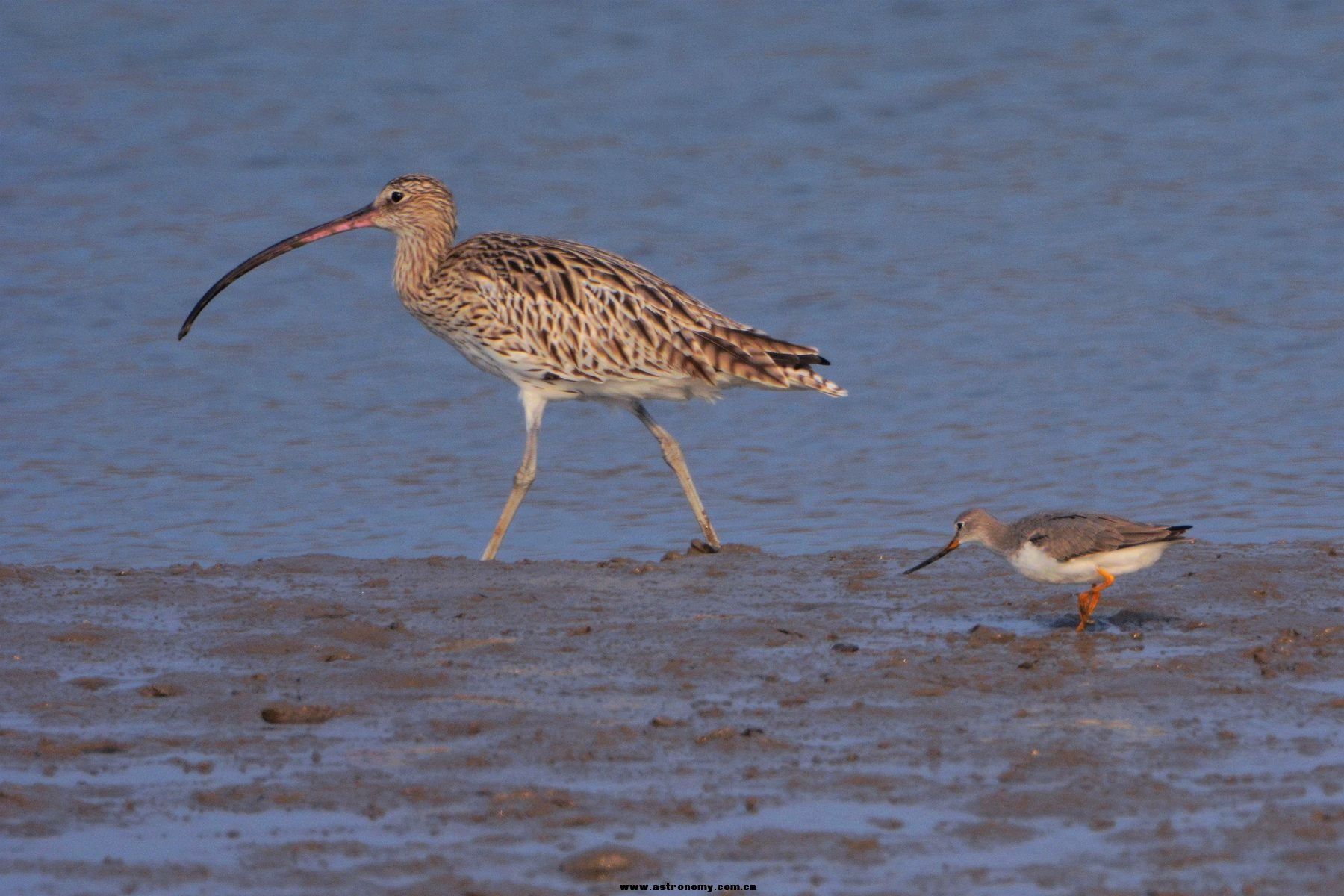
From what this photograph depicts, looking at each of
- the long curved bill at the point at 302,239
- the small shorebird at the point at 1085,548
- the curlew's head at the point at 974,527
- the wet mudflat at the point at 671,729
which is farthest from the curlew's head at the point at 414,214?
the small shorebird at the point at 1085,548

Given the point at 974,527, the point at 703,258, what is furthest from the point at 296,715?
the point at 703,258

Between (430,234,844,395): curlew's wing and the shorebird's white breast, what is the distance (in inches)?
88.4

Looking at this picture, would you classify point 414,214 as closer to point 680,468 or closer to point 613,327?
point 613,327

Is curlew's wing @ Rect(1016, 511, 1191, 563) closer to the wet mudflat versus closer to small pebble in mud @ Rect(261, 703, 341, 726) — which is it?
the wet mudflat

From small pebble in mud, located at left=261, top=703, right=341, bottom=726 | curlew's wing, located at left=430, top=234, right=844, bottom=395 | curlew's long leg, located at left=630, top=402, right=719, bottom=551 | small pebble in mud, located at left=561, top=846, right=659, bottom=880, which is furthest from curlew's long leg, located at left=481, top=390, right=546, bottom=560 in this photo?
small pebble in mud, located at left=561, top=846, right=659, bottom=880

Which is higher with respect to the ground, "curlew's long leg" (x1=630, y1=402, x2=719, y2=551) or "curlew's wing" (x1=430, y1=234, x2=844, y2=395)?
"curlew's wing" (x1=430, y1=234, x2=844, y2=395)

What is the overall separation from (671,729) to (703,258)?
8498mm

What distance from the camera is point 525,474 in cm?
944

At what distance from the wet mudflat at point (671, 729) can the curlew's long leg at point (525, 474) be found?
0.66 metres

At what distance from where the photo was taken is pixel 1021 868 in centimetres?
472

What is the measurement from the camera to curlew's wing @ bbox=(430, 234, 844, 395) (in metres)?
9.45

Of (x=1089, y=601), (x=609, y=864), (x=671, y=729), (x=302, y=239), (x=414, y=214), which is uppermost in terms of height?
(x=414, y=214)

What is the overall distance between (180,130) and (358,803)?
12.8 meters

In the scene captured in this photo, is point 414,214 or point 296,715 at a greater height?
point 414,214
